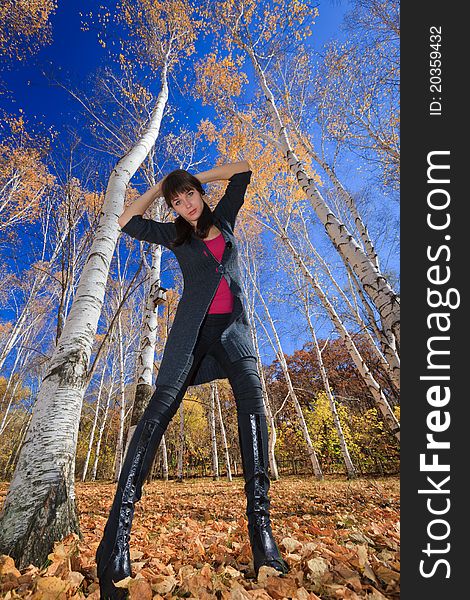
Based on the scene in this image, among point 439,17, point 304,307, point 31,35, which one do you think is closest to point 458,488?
point 439,17

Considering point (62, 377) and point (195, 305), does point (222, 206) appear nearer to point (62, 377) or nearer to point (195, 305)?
point (195, 305)

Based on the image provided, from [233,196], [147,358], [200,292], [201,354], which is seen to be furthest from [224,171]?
[147,358]

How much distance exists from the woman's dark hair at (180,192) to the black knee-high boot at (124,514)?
1096mm

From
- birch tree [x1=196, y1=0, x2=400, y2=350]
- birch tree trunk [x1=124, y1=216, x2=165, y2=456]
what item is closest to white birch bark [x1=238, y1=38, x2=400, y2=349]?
birch tree [x1=196, y1=0, x2=400, y2=350]

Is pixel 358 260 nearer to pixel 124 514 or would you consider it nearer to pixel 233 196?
pixel 233 196

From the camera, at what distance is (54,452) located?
198 cm

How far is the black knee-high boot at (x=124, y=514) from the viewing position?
46.3 inches

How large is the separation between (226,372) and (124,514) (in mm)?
773

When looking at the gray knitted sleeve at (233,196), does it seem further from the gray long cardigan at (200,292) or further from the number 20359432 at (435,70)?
the number 20359432 at (435,70)

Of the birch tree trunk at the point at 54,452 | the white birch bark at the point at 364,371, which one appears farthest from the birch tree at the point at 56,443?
the white birch bark at the point at 364,371

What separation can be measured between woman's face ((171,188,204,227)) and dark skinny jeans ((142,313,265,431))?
0.66m

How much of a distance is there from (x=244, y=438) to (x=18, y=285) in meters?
17.2

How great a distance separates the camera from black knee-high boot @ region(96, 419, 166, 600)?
1176 millimetres

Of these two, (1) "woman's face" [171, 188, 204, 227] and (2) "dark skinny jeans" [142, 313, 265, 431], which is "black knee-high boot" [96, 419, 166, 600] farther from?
(1) "woman's face" [171, 188, 204, 227]
